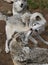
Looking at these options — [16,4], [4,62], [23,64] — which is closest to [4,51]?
[4,62]

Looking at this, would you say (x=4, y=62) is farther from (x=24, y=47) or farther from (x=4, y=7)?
(x=4, y=7)

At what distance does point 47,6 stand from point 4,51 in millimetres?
2198

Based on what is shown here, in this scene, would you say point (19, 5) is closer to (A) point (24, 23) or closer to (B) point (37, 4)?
(A) point (24, 23)

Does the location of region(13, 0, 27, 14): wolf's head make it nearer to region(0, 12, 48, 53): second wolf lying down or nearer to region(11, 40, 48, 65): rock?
region(0, 12, 48, 53): second wolf lying down

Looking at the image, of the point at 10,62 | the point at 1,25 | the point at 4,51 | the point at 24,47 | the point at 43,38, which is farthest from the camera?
the point at 1,25

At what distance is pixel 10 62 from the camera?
248 inches

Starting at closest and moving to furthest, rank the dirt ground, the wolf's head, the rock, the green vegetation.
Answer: the rock, the dirt ground, the wolf's head, the green vegetation

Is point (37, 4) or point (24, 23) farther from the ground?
point (24, 23)

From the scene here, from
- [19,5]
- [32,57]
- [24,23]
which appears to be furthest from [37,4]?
[32,57]

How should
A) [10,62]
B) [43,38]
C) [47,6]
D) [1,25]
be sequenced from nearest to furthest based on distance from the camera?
1. [10,62]
2. [43,38]
3. [1,25]
4. [47,6]

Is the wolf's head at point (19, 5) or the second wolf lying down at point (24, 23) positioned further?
the wolf's head at point (19, 5)

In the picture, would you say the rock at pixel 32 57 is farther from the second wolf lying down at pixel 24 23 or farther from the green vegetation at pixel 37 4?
the green vegetation at pixel 37 4

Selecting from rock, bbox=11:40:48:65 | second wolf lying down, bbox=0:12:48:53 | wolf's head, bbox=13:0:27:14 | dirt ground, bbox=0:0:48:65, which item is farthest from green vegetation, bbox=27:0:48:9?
rock, bbox=11:40:48:65

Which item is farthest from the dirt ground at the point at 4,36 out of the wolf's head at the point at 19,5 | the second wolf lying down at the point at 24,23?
the wolf's head at the point at 19,5
